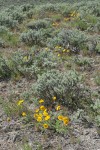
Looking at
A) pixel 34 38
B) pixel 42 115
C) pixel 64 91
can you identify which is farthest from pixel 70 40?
pixel 42 115

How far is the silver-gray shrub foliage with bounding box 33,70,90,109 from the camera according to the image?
5.91 meters

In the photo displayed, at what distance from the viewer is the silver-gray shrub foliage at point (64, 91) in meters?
5.91

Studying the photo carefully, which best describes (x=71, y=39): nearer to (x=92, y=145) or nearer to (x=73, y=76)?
(x=73, y=76)

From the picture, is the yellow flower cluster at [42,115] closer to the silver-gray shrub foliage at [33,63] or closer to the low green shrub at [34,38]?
the silver-gray shrub foliage at [33,63]

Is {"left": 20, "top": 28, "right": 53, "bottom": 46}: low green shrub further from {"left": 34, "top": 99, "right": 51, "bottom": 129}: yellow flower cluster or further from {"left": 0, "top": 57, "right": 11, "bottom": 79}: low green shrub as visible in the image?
{"left": 34, "top": 99, "right": 51, "bottom": 129}: yellow flower cluster

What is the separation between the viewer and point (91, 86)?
6.63 meters

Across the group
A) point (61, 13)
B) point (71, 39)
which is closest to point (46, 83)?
point (71, 39)

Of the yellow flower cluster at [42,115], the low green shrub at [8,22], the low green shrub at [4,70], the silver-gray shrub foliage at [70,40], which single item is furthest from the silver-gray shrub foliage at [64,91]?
the low green shrub at [8,22]

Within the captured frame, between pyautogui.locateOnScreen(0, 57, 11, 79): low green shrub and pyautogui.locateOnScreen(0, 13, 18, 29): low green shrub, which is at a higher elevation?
pyautogui.locateOnScreen(0, 57, 11, 79): low green shrub

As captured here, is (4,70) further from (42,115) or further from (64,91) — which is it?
(42,115)

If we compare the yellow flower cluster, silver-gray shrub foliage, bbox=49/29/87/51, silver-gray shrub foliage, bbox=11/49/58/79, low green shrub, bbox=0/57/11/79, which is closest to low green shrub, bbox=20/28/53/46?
silver-gray shrub foliage, bbox=49/29/87/51

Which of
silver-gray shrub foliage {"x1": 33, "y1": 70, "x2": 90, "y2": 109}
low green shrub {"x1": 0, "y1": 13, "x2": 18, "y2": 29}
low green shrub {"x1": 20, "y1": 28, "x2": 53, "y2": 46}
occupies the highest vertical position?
silver-gray shrub foliage {"x1": 33, "y1": 70, "x2": 90, "y2": 109}

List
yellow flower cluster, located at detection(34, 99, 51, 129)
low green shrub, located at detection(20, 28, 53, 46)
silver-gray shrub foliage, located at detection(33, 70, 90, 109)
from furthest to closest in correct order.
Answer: low green shrub, located at detection(20, 28, 53, 46) → silver-gray shrub foliage, located at detection(33, 70, 90, 109) → yellow flower cluster, located at detection(34, 99, 51, 129)

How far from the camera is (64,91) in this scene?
5961mm
